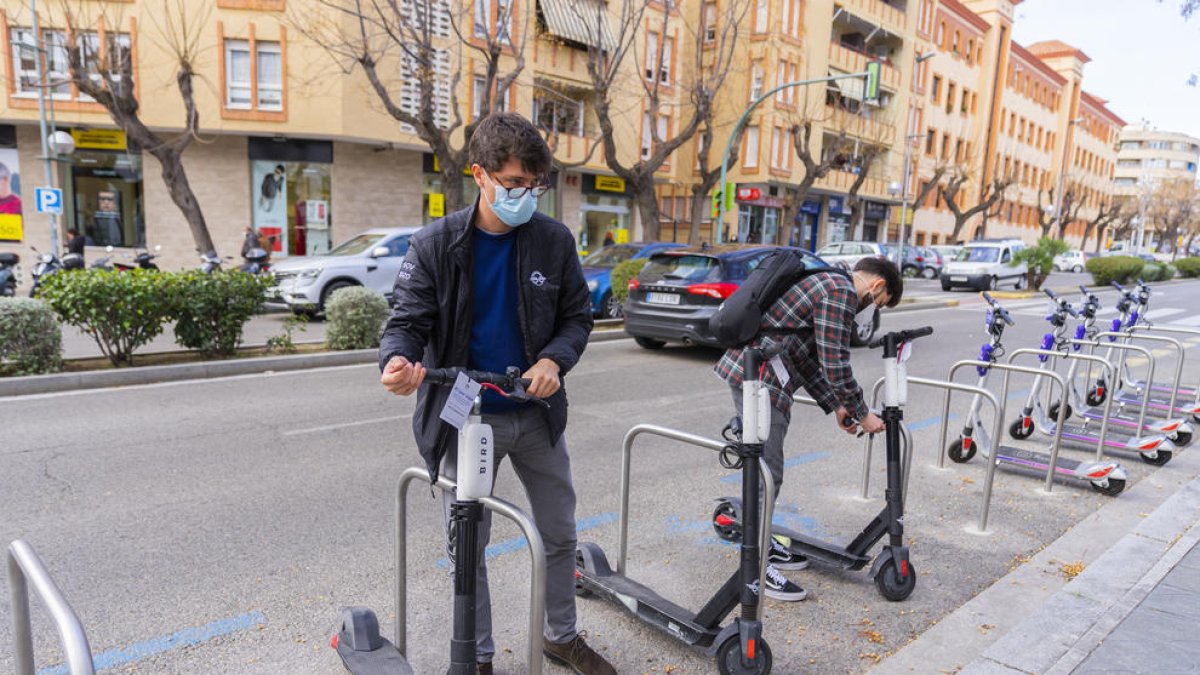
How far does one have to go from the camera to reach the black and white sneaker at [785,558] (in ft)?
13.4

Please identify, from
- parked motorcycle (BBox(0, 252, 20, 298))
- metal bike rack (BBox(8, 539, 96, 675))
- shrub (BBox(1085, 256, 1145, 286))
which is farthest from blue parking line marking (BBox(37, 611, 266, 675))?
shrub (BBox(1085, 256, 1145, 286))

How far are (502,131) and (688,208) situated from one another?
114ft

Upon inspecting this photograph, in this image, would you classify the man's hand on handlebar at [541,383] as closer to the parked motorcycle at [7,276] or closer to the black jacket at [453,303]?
the black jacket at [453,303]

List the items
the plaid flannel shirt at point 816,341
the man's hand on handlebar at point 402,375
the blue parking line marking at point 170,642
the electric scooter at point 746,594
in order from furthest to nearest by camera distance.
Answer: the plaid flannel shirt at point 816,341, the blue parking line marking at point 170,642, the electric scooter at point 746,594, the man's hand on handlebar at point 402,375

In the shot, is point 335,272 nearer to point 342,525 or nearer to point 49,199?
point 49,199

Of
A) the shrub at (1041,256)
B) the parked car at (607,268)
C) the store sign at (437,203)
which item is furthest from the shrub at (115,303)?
the shrub at (1041,256)

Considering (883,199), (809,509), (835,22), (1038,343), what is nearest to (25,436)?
(809,509)

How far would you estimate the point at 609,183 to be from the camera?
3059 cm

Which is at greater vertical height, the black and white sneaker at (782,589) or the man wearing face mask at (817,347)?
the man wearing face mask at (817,347)

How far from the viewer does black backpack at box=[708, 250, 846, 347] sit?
3.33m

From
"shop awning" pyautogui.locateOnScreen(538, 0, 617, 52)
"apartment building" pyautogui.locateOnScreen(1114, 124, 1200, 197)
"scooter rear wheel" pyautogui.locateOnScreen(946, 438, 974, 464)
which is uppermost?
"apartment building" pyautogui.locateOnScreen(1114, 124, 1200, 197)

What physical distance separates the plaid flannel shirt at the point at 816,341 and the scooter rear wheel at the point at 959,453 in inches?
119

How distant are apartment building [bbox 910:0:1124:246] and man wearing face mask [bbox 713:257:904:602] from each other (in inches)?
1727

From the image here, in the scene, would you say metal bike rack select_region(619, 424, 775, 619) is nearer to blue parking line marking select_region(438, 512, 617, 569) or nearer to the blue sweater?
blue parking line marking select_region(438, 512, 617, 569)
